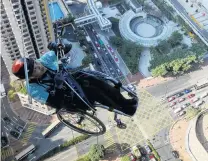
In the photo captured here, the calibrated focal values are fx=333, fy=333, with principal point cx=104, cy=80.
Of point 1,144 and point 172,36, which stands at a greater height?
point 172,36

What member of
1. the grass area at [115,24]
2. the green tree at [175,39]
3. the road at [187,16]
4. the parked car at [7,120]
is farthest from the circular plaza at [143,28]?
the parked car at [7,120]

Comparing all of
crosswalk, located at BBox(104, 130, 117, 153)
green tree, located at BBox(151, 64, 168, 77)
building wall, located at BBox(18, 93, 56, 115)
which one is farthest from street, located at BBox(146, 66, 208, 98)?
building wall, located at BBox(18, 93, 56, 115)

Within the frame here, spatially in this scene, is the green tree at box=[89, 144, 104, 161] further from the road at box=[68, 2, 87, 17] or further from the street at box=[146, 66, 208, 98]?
the road at box=[68, 2, 87, 17]

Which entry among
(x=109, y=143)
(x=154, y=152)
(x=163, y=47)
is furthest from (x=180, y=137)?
(x=163, y=47)

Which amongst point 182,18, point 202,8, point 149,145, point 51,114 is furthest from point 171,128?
point 202,8

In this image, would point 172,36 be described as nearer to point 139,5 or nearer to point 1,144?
point 139,5

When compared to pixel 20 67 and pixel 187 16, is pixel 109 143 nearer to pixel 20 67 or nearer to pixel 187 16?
pixel 187 16
